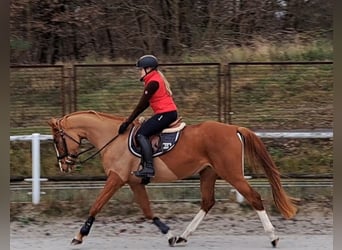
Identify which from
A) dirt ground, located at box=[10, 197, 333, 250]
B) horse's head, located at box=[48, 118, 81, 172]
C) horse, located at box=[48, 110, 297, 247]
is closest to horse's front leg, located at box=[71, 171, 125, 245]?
horse, located at box=[48, 110, 297, 247]

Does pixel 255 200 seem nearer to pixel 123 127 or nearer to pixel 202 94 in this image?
pixel 123 127

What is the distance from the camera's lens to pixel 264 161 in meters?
7.69

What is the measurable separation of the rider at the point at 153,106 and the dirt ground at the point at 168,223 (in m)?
1.04

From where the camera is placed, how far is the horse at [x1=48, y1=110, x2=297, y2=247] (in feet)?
24.3

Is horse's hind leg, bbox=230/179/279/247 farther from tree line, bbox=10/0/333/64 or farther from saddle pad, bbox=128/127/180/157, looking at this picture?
tree line, bbox=10/0/333/64

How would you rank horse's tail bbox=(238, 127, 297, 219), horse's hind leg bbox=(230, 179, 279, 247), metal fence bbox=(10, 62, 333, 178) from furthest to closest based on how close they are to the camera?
metal fence bbox=(10, 62, 333, 178), horse's tail bbox=(238, 127, 297, 219), horse's hind leg bbox=(230, 179, 279, 247)

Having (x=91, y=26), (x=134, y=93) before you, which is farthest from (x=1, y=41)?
(x=91, y=26)

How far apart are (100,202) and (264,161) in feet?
6.38

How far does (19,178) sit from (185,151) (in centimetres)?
405

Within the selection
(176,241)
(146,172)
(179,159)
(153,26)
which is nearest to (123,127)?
(146,172)

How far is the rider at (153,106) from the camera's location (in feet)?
24.3

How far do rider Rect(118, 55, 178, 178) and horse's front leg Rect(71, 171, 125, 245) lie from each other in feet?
0.81

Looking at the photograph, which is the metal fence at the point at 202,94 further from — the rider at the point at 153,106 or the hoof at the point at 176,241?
the rider at the point at 153,106

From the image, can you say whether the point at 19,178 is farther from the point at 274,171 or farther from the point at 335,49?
the point at 335,49
